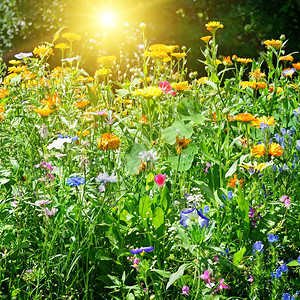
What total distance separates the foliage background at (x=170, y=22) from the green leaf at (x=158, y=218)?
4.20 metres

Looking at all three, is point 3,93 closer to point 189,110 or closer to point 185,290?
point 189,110

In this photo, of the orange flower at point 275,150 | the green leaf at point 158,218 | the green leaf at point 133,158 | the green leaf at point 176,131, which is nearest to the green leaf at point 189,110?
the green leaf at point 176,131

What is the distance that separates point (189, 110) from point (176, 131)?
0.53ft

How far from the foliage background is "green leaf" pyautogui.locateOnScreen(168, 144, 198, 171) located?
3.69m

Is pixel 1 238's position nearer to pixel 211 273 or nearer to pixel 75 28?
pixel 211 273

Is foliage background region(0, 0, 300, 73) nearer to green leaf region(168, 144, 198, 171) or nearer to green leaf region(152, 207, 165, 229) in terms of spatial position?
green leaf region(168, 144, 198, 171)

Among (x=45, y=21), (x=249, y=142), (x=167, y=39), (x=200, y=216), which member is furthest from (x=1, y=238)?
(x=45, y=21)

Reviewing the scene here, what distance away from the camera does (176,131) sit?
2.07m

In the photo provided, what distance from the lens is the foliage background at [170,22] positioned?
5836 mm

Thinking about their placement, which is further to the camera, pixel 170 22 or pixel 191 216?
pixel 170 22

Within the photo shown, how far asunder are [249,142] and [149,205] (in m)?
0.56

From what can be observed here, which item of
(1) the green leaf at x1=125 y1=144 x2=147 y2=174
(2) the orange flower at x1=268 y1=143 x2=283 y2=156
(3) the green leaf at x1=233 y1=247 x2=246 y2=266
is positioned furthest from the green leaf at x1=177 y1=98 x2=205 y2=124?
(3) the green leaf at x1=233 y1=247 x2=246 y2=266

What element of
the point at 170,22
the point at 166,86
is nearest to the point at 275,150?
the point at 166,86

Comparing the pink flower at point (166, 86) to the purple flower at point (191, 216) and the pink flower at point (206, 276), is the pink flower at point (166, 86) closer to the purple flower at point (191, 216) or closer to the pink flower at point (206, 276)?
the purple flower at point (191, 216)
